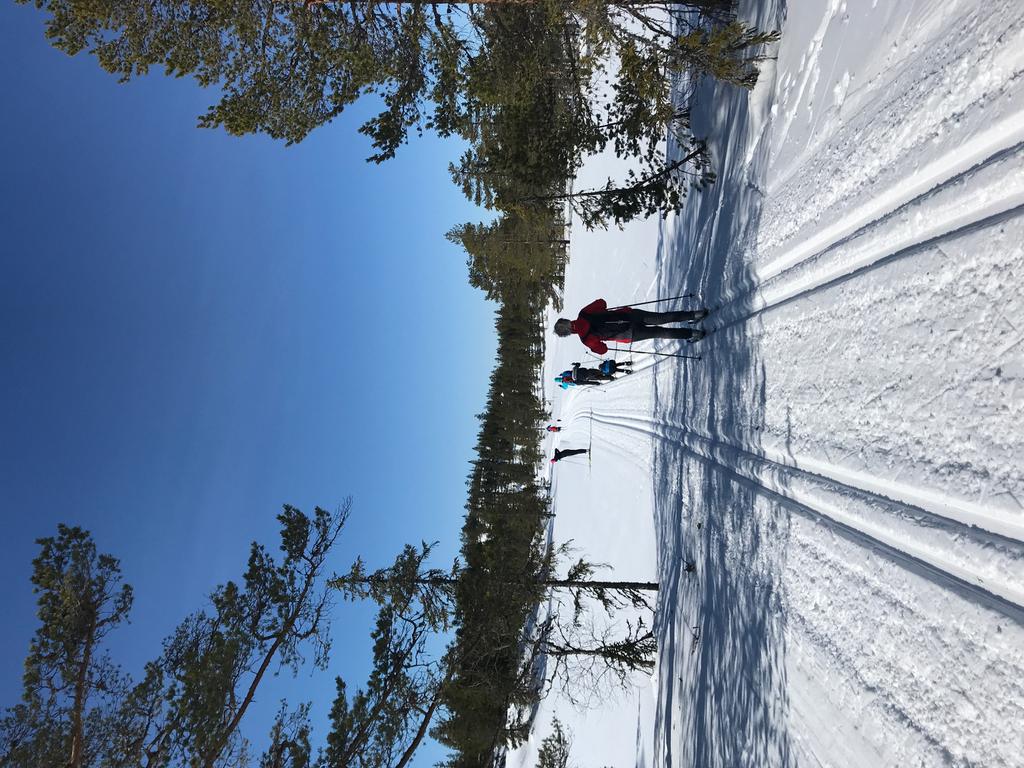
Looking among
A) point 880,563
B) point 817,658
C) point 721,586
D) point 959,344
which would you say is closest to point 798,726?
point 817,658

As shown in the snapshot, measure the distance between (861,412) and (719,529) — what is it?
354 cm

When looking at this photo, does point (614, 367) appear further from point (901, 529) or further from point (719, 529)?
point (901, 529)

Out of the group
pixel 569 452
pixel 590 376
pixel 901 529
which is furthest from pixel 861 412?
pixel 569 452

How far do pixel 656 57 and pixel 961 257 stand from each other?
6399 mm

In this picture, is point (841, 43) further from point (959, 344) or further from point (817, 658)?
point (817, 658)

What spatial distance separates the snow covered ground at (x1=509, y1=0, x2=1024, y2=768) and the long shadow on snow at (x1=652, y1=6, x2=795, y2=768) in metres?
0.05

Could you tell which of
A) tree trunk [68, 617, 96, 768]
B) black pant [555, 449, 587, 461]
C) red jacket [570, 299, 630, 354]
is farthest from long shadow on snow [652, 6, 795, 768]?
black pant [555, 449, 587, 461]

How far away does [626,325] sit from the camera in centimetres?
926

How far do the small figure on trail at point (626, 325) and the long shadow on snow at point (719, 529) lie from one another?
0.46m

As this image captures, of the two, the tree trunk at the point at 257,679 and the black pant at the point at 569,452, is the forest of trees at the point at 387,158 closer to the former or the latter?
the tree trunk at the point at 257,679

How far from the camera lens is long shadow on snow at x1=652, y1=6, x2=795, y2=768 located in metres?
6.31

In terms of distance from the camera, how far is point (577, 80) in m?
10.9

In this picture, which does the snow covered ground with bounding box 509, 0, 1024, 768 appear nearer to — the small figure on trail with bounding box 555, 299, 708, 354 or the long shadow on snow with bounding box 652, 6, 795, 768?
the long shadow on snow with bounding box 652, 6, 795, 768

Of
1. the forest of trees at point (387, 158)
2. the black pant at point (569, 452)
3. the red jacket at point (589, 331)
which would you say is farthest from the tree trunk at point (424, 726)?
the black pant at point (569, 452)
